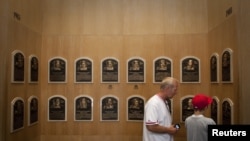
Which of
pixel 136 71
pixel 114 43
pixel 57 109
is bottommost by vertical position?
pixel 57 109

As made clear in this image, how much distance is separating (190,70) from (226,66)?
785 mm

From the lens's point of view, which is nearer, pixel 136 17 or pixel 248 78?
pixel 248 78

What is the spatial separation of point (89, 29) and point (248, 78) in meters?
2.10

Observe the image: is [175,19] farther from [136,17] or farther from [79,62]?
[79,62]

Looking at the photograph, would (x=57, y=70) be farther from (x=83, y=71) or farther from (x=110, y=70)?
(x=110, y=70)

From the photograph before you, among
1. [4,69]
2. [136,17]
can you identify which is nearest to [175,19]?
[136,17]

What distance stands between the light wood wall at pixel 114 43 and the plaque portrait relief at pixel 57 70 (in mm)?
59

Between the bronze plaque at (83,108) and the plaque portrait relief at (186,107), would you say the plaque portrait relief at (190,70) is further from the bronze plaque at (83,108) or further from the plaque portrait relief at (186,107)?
the bronze plaque at (83,108)

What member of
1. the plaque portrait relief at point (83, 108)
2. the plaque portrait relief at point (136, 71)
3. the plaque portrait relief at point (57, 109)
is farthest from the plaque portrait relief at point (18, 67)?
the plaque portrait relief at point (136, 71)

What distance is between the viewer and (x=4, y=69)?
269 centimetres

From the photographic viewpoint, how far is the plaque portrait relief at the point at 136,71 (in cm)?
356

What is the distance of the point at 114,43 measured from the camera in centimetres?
361

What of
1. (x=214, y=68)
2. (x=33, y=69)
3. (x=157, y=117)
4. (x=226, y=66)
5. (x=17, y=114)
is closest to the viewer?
(x=157, y=117)

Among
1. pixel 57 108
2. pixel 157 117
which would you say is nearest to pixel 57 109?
pixel 57 108
